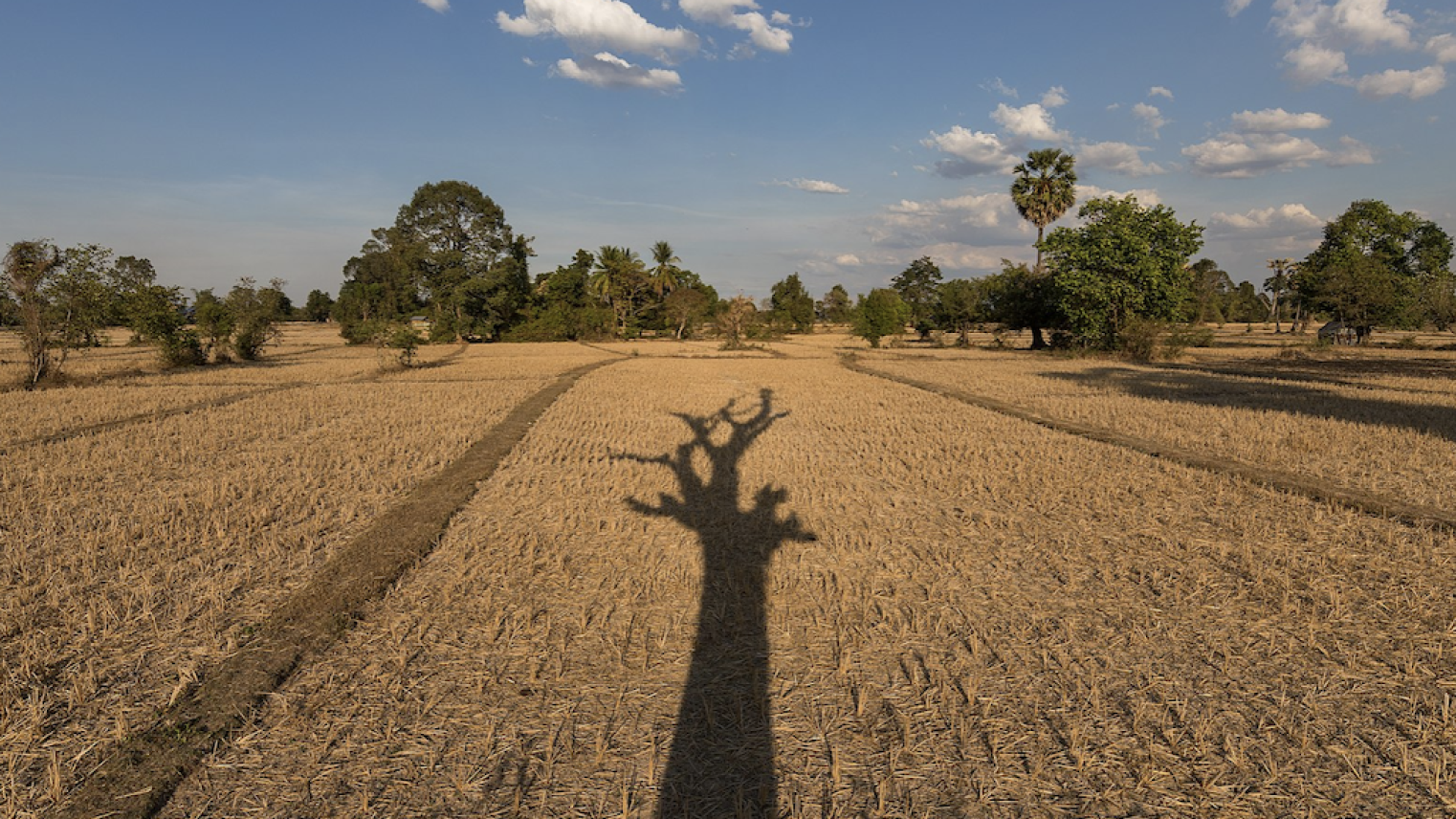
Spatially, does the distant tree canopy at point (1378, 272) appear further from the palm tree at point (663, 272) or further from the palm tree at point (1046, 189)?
the palm tree at point (663, 272)

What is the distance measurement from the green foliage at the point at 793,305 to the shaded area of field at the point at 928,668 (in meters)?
68.5

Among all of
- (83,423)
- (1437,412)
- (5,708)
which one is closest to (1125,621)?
(5,708)

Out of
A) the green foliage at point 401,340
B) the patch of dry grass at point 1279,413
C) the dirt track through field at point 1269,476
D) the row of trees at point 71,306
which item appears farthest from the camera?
the green foliage at point 401,340

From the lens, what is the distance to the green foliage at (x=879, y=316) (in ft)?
163

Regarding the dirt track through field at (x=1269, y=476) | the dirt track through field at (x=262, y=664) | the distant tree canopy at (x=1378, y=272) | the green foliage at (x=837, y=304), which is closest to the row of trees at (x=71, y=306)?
the dirt track through field at (x=262, y=664)

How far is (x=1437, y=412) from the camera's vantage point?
1575 cm

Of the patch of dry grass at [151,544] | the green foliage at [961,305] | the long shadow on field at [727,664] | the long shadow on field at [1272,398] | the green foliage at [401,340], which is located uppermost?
the green foliage at [961,305]

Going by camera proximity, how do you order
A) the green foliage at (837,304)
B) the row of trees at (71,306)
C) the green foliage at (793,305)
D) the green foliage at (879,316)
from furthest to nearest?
the green foliage at (837,304)
the green foliage at (793,305)
the green foliage at (879,316)
the row of trees at (71,306)

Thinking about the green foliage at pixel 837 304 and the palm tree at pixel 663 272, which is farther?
the green foliage at pixel 837 304

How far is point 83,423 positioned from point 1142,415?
24.1m

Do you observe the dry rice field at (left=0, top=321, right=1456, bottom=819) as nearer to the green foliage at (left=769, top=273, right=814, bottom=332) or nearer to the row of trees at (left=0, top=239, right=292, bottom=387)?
the row of trees at (left=0, top=239, right=292, bottom=387)

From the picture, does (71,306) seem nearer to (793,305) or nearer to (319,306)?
(793,305)

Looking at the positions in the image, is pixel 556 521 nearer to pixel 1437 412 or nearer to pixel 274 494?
pixel 274 494

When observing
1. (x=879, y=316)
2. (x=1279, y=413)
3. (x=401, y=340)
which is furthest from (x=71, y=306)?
(x=879, y=316)
